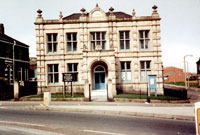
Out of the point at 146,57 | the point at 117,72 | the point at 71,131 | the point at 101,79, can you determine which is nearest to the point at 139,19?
the point at 146,57

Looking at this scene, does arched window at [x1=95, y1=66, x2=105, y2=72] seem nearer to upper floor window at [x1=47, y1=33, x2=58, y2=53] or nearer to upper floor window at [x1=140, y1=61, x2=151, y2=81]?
upper floor window at [x1=140, y1=61, x2=151, y2=81]

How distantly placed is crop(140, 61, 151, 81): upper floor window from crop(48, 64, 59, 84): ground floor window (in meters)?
11.7

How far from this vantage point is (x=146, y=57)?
24484 millimetres

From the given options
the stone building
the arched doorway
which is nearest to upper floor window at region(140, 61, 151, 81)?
the stone building

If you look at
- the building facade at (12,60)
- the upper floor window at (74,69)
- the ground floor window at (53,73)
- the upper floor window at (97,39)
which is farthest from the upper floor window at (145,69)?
the building facade at (12,60)

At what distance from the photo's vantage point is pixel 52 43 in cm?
2481

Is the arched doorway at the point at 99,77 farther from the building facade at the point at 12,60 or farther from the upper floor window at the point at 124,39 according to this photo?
the building facade at the point at 12,60

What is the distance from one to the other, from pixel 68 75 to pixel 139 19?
12.5 m

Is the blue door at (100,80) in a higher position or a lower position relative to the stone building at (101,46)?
lower

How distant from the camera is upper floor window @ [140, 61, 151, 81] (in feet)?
80.6

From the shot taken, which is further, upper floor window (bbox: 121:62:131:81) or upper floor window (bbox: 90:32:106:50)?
A: upper floor window (bbox: 90:32:106:50)

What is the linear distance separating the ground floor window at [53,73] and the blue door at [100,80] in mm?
5435

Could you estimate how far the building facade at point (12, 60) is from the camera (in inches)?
1203

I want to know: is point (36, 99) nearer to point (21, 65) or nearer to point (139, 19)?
point (139, 19)
